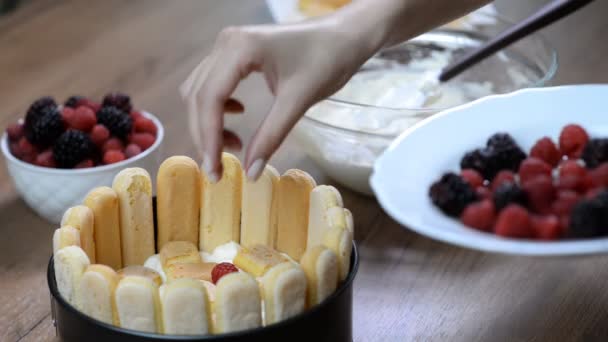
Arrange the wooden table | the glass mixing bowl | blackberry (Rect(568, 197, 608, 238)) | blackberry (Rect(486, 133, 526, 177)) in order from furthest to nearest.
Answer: the glass mixing bowl → the wooden table → blackberry (Rect(486, 133, 526, 177)) → blackberry (Rect(568, 197, 608, 238))

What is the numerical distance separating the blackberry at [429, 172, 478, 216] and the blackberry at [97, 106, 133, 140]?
53 centimetres

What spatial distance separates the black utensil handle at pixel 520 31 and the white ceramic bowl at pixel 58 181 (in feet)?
1.28

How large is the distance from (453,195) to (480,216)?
3cm

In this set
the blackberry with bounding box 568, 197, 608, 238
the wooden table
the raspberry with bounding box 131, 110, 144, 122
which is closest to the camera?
the blackberry with bounding box 568, 197, 608, 238

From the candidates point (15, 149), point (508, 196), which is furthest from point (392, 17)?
point (15, 149)

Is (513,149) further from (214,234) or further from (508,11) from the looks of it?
(508,11)

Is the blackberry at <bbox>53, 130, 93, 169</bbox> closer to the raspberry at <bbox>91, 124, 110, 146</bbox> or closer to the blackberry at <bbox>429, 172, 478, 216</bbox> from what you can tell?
the raspberry at <bbox>91, 124, 110, 146</bbox>

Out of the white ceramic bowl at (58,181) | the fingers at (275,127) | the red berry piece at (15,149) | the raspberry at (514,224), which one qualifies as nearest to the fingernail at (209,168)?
the fingers at (275,127)

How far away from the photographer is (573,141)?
700 millimetres

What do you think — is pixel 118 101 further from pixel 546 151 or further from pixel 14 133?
pixel 546 151

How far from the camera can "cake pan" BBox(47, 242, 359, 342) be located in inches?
26.7

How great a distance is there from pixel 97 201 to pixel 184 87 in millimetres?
152

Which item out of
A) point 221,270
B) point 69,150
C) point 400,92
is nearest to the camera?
point 221,270

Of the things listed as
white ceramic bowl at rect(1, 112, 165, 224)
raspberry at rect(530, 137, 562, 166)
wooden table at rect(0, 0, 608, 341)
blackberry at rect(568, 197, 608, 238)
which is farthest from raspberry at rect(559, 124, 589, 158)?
white ceramic bowl at rect(1, 112, 165, 224)
